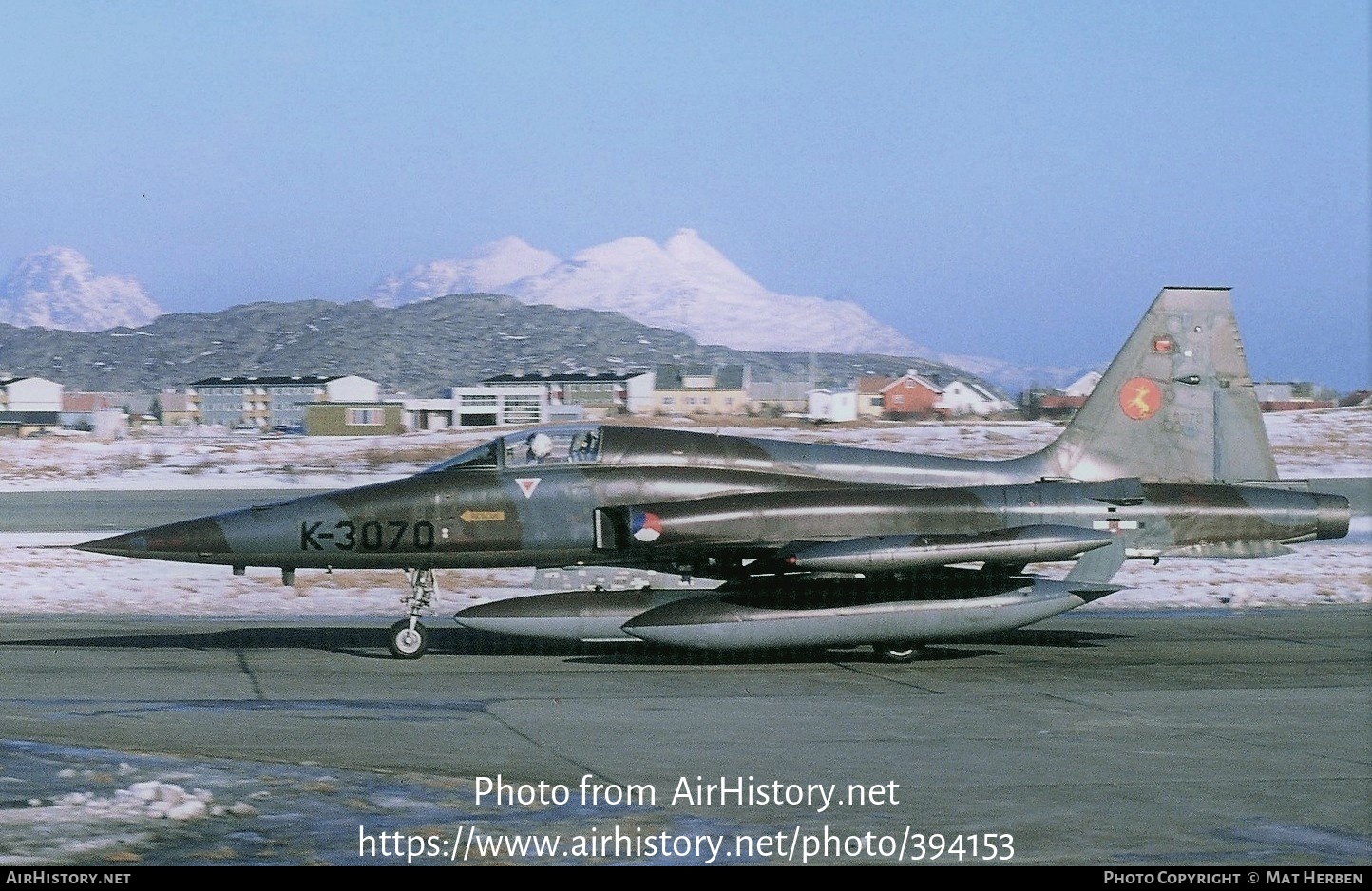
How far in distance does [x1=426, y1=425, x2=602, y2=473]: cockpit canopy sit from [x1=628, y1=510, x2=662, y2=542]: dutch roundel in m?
1.02

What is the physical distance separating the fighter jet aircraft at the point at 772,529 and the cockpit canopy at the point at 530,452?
0.07ft

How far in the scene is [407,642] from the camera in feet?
48.9

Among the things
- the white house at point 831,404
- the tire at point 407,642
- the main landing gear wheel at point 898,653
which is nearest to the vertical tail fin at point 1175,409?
the main landing gear wheel at point 898,653

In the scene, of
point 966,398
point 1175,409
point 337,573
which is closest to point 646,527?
point 1175,409

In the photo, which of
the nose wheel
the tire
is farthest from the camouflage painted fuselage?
the tire

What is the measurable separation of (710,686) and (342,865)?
672 centimetres

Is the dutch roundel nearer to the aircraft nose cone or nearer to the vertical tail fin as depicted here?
the aircraft nose cone

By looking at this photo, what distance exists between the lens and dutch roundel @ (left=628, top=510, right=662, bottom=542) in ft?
48.4

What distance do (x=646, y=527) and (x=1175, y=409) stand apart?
6457mm

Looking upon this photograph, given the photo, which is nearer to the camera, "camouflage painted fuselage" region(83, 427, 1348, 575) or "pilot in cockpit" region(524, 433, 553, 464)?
"camouflage painted fuselage" region(83, 427, 1348, 575)

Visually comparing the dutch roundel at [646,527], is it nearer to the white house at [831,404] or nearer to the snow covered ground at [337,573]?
the snow covered ground at [337,573]

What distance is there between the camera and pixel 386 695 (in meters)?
12.5

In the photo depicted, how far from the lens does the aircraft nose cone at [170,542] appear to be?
47.5 ft
